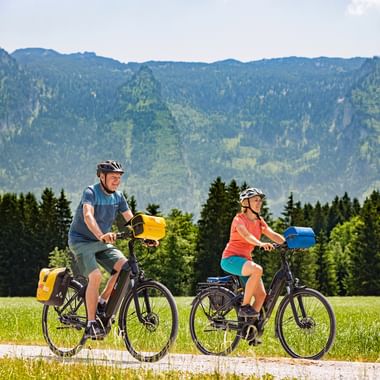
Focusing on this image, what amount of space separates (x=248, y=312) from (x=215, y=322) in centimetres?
81

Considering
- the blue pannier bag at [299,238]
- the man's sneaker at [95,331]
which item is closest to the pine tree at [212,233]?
the blue pannier bag at [299,238]

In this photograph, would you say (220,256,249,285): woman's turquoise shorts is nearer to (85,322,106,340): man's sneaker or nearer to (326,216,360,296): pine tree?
(85,322,106,340): man's sneaker

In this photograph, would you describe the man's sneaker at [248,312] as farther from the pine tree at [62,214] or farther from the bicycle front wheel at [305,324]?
the pine tree at [62,214]

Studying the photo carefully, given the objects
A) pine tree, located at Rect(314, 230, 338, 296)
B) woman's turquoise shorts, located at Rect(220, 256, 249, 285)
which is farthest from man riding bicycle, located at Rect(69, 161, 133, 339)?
pine tree, located at Rect(314, 230, 338, 296)

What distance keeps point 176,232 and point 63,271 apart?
97.6 metres

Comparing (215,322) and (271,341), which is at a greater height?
(215,322)

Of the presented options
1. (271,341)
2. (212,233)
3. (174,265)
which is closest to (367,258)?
(212,233)

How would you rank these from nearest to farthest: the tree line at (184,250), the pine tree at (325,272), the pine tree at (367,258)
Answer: the tree line at (184,250) < the pine tree at (367,258) < the pine tree at (325,272)

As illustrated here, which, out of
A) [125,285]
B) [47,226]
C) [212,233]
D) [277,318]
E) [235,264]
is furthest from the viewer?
[47,226]

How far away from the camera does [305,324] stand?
1152 cm

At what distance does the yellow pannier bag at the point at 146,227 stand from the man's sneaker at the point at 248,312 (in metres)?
1.66

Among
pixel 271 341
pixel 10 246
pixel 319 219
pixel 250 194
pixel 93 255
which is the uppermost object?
pixel 250 194

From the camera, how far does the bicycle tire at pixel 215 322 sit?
1220cm

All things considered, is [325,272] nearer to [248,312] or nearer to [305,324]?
[248,312]
